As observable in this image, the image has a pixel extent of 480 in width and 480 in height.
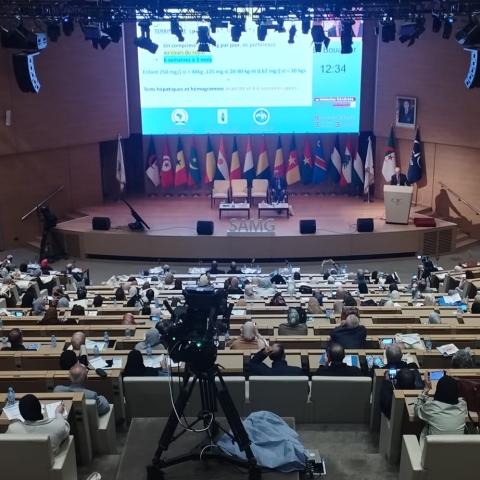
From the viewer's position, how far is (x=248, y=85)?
17844 mm

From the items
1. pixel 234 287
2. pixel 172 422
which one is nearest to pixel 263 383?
pixel 172 422

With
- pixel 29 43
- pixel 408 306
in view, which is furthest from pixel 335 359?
pixel 29 43

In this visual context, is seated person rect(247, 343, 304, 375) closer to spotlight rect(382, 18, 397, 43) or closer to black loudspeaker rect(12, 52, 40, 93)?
black loudspeaker rect(12, 52, 40, 93)

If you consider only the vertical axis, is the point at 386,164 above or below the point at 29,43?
below

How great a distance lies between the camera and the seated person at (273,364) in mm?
6988

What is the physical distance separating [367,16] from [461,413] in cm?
988

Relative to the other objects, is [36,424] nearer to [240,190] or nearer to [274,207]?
[274,207]

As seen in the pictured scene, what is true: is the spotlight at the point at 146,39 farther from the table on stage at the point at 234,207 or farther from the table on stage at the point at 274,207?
the table on stage at the point at 274,207

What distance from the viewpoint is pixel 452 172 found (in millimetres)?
17016

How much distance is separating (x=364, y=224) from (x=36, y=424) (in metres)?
10.9

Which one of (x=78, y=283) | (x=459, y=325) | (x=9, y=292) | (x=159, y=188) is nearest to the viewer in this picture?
(x=459, y=325)

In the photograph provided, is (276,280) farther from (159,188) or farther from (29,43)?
(159,188)

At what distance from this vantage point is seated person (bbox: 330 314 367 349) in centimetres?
795

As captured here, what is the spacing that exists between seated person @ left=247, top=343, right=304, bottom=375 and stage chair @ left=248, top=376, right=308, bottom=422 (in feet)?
0.74
